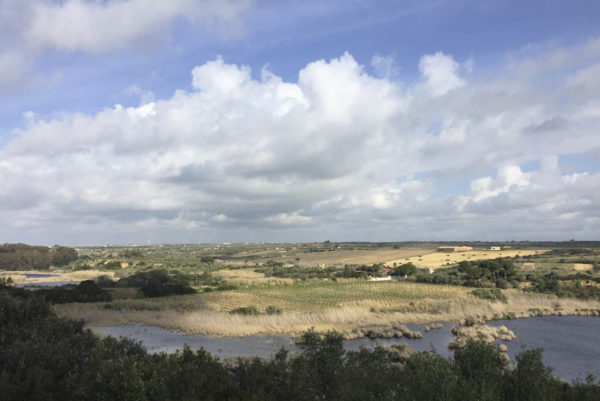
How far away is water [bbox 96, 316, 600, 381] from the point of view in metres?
31.8

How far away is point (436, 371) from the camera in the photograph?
1477 cm

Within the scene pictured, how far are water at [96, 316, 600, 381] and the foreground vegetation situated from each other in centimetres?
1264

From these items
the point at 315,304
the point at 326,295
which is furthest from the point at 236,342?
the point at 326,295

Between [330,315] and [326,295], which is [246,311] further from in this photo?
[326,295]

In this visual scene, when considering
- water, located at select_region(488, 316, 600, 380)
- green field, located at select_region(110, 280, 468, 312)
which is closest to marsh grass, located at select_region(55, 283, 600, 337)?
green field, located at select_region(110, 280, 468, 312)

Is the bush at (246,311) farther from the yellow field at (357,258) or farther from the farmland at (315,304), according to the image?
the yellow field at (357,258)

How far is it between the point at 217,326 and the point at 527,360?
29676mm

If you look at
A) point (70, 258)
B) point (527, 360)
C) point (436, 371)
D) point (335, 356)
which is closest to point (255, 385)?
point (335, 356)

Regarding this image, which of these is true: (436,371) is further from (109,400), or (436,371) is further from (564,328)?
(564,328)

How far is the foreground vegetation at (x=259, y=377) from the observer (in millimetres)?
13164

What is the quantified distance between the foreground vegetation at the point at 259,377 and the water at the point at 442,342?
12.6 meters

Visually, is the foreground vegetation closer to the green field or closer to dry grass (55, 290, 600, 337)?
dry grass (55, 290, 600, 337)

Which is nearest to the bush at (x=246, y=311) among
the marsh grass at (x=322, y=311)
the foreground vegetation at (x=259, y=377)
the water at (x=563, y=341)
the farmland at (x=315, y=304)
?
the farmland at (x=315, y=304)

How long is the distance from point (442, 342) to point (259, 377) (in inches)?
1040
